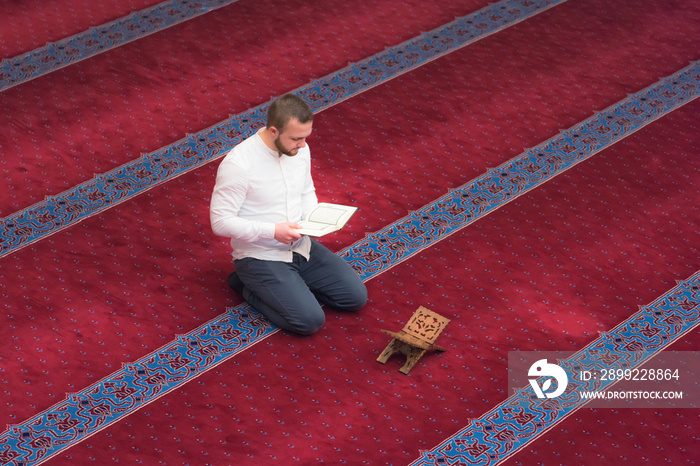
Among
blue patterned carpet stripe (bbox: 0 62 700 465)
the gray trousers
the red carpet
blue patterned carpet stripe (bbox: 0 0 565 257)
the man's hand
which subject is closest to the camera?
blue patterned carpet stripe (bbox: 0 62 700 465)

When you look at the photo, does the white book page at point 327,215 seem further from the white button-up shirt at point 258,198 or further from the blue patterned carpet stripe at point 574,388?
the blue patterned carpet stripe at point 574,388

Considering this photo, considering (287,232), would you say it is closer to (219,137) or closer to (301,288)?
(301,288)

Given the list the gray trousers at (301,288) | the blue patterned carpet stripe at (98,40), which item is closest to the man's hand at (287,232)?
the gray trousers at (301,288)

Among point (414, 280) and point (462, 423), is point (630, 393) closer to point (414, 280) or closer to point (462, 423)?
point (462, 423)

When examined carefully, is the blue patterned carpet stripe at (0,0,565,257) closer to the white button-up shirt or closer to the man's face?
the white button-up shirt

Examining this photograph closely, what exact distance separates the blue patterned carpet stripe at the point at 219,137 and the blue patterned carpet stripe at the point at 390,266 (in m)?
0.99

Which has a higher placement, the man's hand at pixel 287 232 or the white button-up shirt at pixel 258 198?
the white button-up shirt at pixel 258 198

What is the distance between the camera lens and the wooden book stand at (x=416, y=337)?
3.36m

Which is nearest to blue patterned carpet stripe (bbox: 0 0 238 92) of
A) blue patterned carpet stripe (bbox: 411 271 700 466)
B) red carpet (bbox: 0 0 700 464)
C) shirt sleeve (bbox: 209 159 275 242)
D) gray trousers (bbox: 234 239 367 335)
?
red carpet (bbox: 0 0 700 464)

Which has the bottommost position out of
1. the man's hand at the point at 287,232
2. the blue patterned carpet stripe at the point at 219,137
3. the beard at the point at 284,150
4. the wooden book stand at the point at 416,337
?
the wooden book stand at the point at 416,337

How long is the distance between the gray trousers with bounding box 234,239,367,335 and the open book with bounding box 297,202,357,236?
0.24 metres

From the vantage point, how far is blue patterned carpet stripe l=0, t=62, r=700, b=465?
10.0ft

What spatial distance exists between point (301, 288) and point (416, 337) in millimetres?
487

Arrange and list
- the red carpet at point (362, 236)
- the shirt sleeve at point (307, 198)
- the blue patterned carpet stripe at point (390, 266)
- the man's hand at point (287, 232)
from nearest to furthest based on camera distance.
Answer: the blue patterned carpet stripe at point (390, 266)
the red carpet at point (362, 236)
the man's hand at point (287, 232)
the shirt sleeve at point (307, 198)
